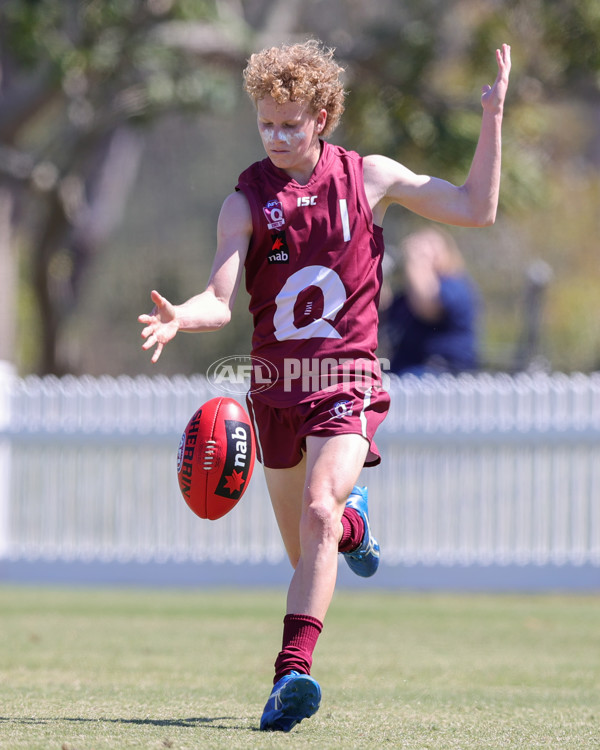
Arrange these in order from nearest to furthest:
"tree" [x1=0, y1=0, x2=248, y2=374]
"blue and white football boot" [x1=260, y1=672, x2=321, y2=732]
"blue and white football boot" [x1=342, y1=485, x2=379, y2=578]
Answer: "blue and white football boot" [x1=260, y1=672, x2=321, y2=732]
"blue and white football boot" [x1=342, y1=485, x2=379, y2=578]
"tree" [x1=0, y1=0, x2=248, y2=374]

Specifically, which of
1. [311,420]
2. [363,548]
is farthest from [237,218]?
[363,548]

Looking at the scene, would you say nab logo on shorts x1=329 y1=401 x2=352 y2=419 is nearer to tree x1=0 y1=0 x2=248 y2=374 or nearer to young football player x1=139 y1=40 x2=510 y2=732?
young football player x1=139 y1=40 x2=510 y2=732

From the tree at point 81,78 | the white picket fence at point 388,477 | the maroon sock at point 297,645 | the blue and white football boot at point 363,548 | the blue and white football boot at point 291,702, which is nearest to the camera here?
the blue and white football boot at point 291,702

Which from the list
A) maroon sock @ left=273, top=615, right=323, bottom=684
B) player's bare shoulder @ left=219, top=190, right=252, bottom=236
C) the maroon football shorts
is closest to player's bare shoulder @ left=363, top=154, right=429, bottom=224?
player's bare shoulder @ left=219, top=190, right=252, bottom=236

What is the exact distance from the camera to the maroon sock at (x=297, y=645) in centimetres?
384

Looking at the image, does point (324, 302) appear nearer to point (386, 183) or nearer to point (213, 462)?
point (386, 183)

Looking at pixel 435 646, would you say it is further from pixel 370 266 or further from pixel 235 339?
pixel 235 339

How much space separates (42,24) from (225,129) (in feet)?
66.8

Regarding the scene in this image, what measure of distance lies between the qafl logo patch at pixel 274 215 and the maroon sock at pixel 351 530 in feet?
3.24

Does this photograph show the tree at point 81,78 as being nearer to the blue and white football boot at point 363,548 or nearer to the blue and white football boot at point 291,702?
the blue and white football boot at point 363,548

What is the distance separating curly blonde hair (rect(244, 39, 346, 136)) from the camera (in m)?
4.21

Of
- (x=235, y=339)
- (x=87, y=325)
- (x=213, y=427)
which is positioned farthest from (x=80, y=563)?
(x=87, y=325)

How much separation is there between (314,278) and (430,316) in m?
5.61

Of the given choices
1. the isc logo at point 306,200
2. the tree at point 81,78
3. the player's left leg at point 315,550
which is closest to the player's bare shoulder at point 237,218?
the isc logo at point 306,200
